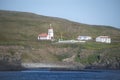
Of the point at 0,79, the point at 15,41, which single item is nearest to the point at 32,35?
the point at 15,41

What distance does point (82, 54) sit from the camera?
1728 cm

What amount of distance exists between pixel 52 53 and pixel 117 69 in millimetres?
3069

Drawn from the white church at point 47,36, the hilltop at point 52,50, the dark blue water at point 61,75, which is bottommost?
the dark blue water at point 61,75

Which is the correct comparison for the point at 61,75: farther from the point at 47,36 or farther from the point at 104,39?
the point at 104,39

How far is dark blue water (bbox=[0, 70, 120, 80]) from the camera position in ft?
47.6

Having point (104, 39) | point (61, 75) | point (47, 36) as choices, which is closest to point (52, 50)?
point (47, 36)

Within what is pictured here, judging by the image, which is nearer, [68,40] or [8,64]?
[8,64]

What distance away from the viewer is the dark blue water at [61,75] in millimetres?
14500

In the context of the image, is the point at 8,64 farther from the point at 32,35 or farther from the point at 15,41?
the point at 32,35

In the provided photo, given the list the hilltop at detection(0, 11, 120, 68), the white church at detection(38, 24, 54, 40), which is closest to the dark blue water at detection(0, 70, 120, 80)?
the hilltop at detection(0, 11, 120, 68)

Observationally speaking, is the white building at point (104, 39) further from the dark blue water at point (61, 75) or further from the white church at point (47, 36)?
the white church at point (47, 36)

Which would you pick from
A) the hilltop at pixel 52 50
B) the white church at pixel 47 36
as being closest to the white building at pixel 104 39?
the hilltop at pixel 52 50

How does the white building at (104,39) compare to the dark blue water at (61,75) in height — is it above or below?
above

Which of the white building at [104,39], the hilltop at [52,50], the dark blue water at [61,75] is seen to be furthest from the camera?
the white building at [104,39]
